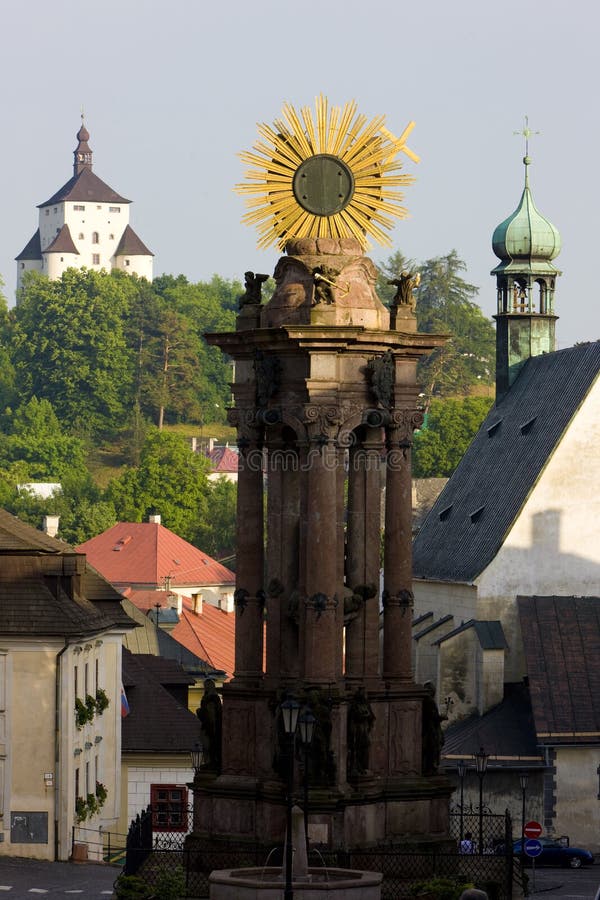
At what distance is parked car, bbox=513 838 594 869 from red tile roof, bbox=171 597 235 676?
34037 millimetres

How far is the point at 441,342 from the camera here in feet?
141

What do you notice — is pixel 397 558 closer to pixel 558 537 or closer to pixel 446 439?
pixel 558 537

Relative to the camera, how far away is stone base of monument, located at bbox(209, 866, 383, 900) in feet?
124

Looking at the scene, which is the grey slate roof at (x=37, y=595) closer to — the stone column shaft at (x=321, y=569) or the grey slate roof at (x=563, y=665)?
the grey slate roof at (x=563, y=665)

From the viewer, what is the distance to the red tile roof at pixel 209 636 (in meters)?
108

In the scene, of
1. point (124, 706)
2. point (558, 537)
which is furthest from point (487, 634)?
point (124, 706)

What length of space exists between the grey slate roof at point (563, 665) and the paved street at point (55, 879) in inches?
884

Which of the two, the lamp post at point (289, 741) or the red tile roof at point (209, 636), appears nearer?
the lamp post at point (289, 741)

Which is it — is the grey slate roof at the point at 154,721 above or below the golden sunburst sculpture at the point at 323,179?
below

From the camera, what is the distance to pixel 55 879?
5388 centimetres

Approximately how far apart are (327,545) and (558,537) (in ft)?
156

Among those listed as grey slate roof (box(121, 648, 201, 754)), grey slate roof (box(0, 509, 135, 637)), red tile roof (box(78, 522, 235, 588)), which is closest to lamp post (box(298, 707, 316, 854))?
grey slate roof (box(0, 509, 135, 637))

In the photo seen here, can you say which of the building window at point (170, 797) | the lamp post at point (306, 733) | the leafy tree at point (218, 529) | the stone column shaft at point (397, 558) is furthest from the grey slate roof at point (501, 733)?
the leafy tree at point (218, 529)

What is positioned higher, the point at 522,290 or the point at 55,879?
the point at 522,290
